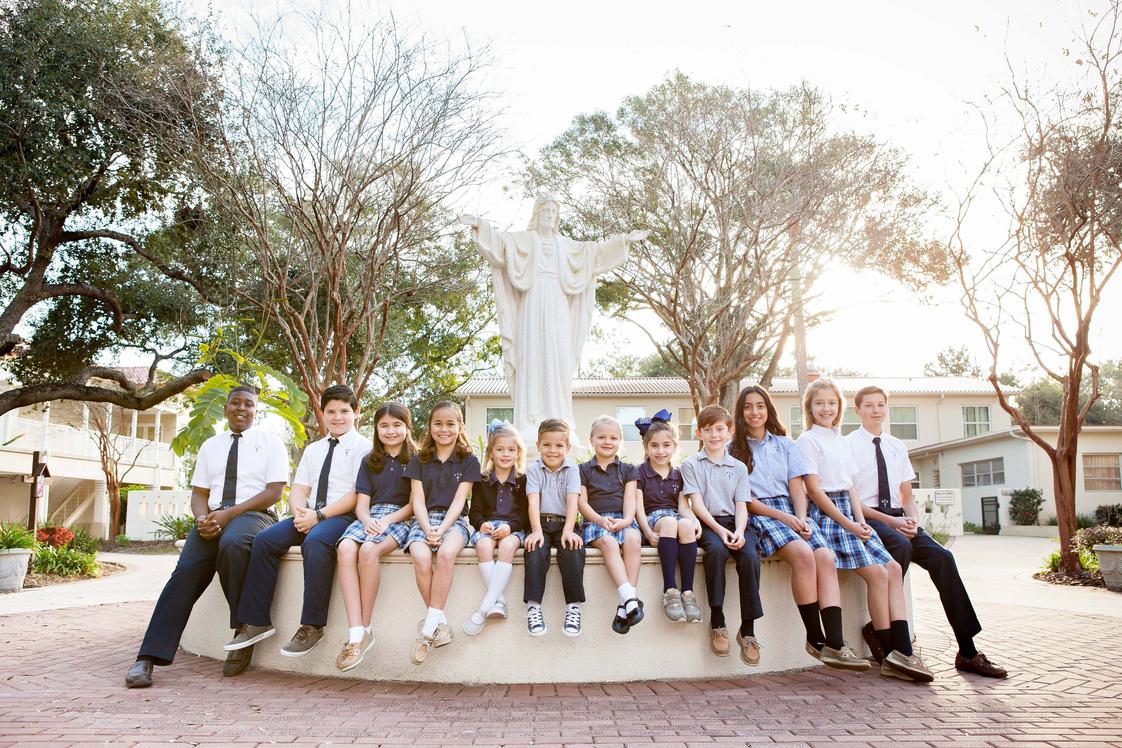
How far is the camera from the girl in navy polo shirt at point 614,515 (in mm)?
4711

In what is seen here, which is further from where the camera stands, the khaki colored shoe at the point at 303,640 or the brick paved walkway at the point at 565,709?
the khaki colored shoe at the point at 303,640

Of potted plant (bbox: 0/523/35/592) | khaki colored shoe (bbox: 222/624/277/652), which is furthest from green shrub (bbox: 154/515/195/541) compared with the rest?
khaki colored shoe (bbox: 222/624/277/652)

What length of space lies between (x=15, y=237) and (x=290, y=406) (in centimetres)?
902

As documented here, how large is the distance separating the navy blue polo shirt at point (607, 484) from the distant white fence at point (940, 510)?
64.1 feet

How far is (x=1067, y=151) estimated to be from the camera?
37.0 feet

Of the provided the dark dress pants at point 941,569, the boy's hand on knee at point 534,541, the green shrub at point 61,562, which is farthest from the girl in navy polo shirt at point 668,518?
the green shrub at point 61,562

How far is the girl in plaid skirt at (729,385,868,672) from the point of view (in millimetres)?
4898

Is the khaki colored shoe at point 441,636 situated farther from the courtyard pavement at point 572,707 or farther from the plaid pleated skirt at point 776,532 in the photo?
the plaid pleated skirt at point 776,532

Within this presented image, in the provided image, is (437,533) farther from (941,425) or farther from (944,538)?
(941,425)

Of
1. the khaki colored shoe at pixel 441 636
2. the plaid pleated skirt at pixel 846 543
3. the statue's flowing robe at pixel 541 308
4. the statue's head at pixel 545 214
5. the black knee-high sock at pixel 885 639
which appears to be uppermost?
the statue's head at pixel 545 214

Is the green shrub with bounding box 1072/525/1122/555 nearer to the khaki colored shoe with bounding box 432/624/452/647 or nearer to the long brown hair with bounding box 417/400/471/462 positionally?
the long brown hair with bounding box 417/400/471/462

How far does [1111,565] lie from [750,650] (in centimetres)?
830

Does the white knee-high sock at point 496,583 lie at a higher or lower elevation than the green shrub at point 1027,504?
higher

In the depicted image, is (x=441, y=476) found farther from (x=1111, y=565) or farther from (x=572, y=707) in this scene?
(x=1111, y=565)
